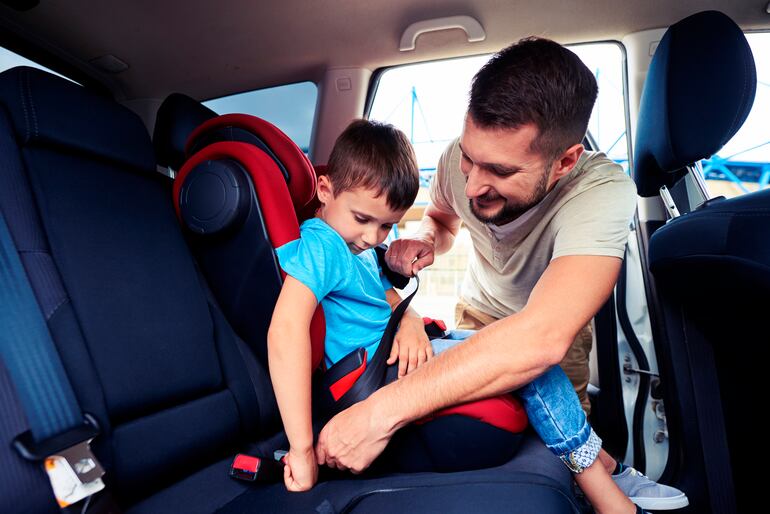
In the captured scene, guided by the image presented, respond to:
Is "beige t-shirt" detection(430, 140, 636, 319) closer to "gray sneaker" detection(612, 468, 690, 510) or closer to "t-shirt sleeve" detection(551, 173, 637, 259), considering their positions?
"t-shirt sleeve" detection(551, 173, 637, 259)

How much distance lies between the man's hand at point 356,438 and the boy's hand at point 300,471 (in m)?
0.04

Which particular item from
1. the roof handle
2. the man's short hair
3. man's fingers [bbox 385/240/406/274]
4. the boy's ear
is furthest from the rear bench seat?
the roof handle

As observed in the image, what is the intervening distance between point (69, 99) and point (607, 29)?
1.71 meters

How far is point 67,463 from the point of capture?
65cm

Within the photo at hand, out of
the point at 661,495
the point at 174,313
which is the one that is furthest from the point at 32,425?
the point at 661,495

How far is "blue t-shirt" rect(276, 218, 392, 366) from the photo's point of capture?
→ 921mm

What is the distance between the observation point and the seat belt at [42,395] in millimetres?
645

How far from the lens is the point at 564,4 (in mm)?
1507

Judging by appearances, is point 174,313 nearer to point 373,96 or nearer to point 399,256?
point 399,256

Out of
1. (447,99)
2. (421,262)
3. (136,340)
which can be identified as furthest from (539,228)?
(447,99)

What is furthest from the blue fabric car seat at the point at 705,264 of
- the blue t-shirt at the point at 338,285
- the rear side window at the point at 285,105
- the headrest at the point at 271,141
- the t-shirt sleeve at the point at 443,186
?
the rear side window at the point at 285,105

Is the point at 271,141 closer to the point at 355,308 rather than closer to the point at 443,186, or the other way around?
the point at 355,308

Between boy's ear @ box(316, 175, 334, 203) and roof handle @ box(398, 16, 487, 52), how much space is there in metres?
0.93

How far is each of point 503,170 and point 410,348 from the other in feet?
1.61
